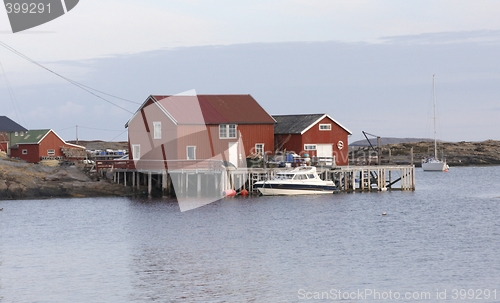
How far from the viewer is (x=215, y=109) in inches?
2368

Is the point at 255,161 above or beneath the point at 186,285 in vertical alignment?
above

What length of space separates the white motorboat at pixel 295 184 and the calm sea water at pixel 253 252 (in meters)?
1.23

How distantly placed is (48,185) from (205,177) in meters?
11.4

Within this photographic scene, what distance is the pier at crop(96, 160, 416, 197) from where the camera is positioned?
185 ft

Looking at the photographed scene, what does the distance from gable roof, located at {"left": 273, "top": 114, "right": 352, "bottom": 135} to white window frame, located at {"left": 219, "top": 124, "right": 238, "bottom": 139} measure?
3.90 m

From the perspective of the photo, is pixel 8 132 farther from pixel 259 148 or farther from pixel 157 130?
pixel 259 148

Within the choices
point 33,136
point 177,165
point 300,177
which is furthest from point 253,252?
point 33,136

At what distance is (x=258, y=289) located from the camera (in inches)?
1018

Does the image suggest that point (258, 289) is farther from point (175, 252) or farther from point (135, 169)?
point (135, 169)

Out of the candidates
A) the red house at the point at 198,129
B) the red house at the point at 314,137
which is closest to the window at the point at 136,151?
the red house at the point at 198,129

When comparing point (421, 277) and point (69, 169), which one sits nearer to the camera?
point (421, 277)

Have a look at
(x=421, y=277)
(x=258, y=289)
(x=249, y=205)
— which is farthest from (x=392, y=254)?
(x=249, y=205)

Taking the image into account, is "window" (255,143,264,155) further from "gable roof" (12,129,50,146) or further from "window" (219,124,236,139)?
"gable roof" (12,129,50,146)

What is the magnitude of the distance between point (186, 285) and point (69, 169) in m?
Result: 38.8
